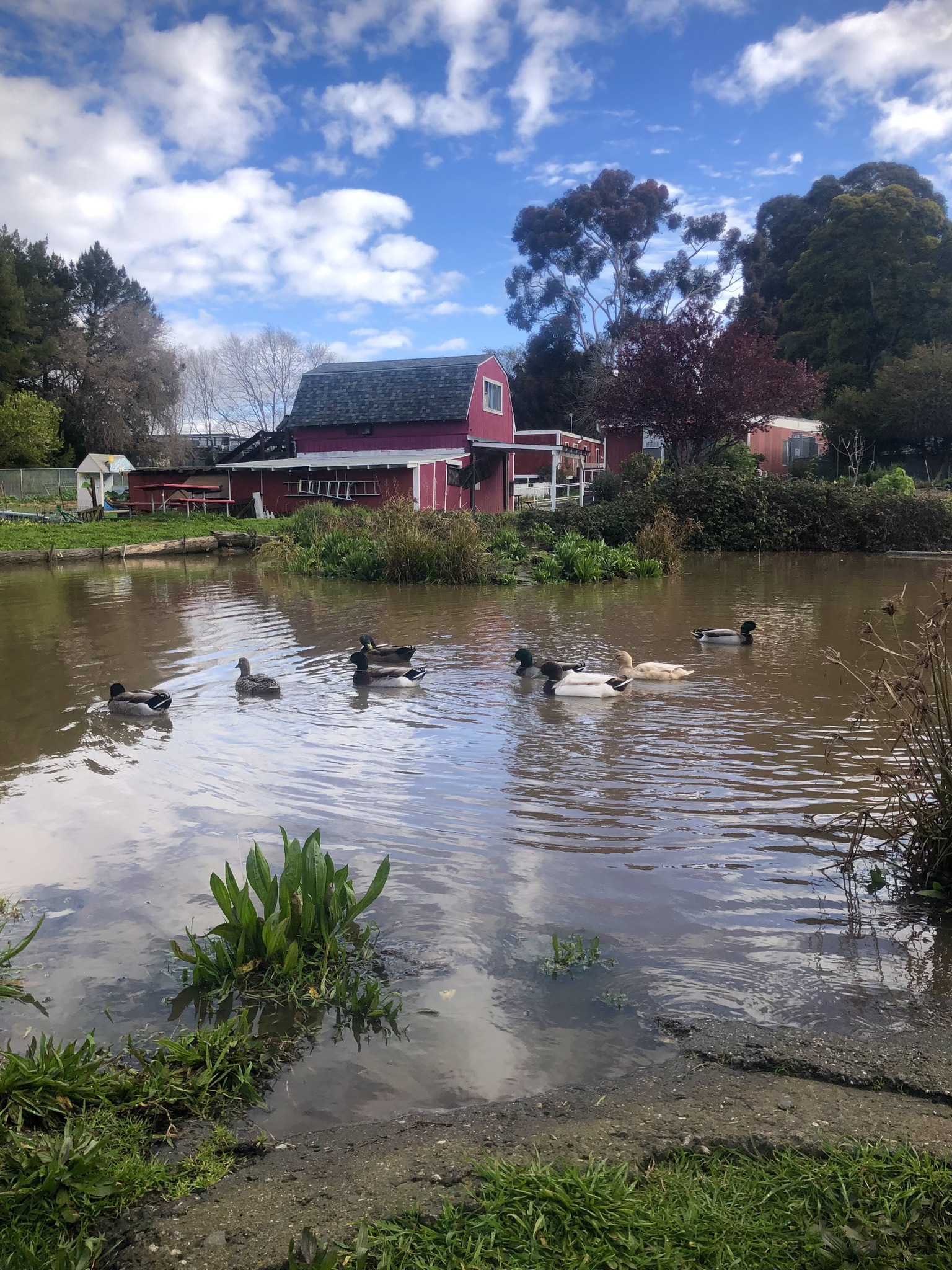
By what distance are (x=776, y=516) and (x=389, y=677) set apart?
1974 centimetres

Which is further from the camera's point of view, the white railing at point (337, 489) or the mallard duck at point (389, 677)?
the white railing at point (337, 489)

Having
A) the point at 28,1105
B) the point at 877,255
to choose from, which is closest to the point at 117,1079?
the point at 28,1105

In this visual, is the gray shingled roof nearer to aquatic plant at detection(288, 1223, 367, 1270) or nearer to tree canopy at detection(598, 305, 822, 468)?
tree canopy at detection(598, 305, 822, 468)

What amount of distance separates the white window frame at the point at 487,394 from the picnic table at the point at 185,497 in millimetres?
11773

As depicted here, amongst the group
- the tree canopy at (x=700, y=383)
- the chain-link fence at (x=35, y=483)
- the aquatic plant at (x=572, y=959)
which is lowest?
the aquatic plant at (x=572, y=959)

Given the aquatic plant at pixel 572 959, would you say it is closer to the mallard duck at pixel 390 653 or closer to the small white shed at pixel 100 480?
the mallard duck at pixel 390 653

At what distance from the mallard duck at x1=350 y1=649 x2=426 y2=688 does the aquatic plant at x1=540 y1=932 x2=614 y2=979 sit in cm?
600

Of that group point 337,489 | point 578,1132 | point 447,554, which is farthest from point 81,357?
point 578,1132

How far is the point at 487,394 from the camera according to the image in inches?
1598

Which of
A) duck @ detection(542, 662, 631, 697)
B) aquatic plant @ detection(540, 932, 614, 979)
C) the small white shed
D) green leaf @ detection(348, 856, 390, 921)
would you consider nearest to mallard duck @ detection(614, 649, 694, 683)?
duck @ detection(542, 662, 631, 697)

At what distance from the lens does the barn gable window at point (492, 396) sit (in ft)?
132

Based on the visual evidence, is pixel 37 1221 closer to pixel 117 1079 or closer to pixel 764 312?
pixel 117 1079

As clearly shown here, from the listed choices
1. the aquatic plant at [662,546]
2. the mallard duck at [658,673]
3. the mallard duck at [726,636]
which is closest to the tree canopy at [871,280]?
the aquatic plant at [662,546]

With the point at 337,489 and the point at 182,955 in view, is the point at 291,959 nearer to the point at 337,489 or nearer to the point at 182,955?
the point at 182,955
